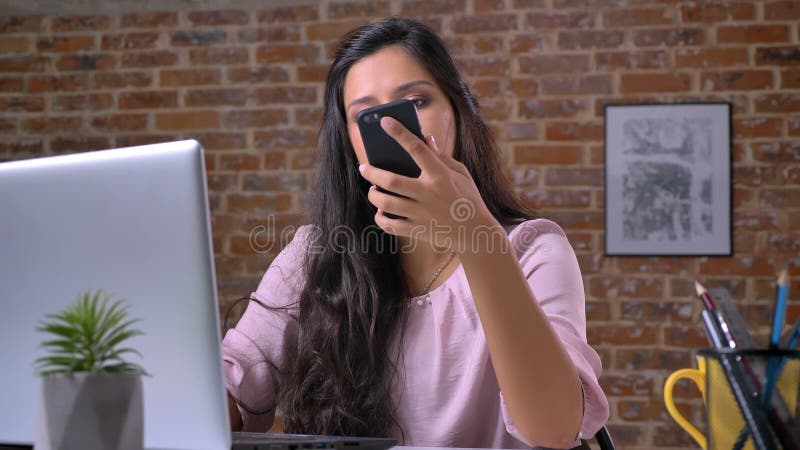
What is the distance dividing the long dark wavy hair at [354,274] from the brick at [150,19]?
196 cm

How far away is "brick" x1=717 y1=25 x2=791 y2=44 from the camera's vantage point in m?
2.91

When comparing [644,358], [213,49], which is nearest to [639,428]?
[644,358]

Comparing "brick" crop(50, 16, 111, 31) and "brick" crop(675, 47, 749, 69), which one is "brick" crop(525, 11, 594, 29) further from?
"brick" crop(50, 16, 111, 31)

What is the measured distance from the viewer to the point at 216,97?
3.22 m

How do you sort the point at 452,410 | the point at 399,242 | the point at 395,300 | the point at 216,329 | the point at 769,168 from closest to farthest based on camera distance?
the point at 216,329
the point at 452,410
the point at 395,300
the point at 399,242
the point at 769,168

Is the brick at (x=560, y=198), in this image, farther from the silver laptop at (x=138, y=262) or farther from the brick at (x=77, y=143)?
the silver laptop at (x=138, y=262)

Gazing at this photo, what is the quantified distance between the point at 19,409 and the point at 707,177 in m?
2.58

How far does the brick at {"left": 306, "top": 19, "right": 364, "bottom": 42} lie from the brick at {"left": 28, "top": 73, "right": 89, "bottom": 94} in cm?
92

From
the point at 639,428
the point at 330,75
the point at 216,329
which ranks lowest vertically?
the point at 639,428

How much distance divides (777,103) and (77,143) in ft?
8.63

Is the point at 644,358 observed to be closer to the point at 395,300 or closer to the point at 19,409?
the point at 395,300

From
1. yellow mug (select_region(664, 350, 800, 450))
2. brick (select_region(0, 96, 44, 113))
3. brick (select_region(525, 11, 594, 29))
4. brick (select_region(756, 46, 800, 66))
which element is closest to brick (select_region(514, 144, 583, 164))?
brick (select_region(525, 11, 594, 29))

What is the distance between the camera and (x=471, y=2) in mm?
3062

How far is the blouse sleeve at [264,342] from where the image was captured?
132cm
